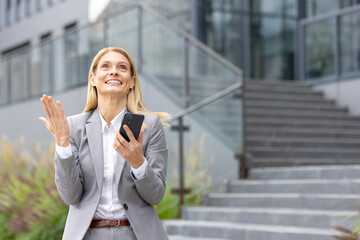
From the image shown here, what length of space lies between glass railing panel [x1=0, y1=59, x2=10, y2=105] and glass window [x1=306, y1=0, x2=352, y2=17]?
8.26 meters

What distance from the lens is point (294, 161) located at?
9492 mm

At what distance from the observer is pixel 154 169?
8.94ft

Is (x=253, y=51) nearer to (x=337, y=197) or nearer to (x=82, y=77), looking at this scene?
(x=82, y=77)

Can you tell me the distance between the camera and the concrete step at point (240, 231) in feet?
20.5

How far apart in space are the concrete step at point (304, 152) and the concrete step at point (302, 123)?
880 millimetres

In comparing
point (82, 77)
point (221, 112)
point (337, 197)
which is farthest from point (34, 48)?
point (337, 197)

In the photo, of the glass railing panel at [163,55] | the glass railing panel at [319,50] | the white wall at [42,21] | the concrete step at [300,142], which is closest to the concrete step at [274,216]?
the concrete step at [300,142]

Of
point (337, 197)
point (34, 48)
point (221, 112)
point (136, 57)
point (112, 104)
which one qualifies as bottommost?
point (337, 197)

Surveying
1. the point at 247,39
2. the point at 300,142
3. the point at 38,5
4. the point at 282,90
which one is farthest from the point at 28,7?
the point at 300,142

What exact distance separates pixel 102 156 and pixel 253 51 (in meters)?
15.5

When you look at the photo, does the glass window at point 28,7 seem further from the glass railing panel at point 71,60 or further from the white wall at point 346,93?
the white wall at point 346,93

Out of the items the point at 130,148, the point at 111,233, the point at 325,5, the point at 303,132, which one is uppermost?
the point at 325,5

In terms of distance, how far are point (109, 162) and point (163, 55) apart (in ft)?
28.5

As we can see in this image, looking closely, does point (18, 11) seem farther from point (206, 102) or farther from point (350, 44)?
point (206, 102)
